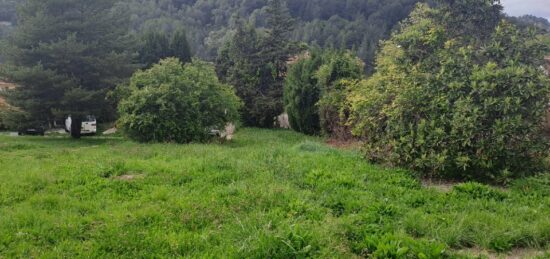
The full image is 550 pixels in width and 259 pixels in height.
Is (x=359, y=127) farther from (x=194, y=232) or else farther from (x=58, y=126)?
(x=58, y=126)

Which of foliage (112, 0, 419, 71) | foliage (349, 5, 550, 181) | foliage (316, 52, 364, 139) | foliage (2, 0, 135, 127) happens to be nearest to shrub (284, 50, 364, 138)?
foliage (316, 52, 364, 139)

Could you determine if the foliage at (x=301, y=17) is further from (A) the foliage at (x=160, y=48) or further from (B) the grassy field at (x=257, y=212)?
(B) the grassy field at (x=257, y=212)

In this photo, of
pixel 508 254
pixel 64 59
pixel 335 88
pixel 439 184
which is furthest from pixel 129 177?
pixel 64 59

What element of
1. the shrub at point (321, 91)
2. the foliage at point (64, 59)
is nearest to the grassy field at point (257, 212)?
the shrub at point (321, 91)

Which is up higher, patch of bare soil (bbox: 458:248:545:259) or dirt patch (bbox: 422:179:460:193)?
A: dirt patch (bbox: 422:179:460:193)

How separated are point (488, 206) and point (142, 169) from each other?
18.4 ft

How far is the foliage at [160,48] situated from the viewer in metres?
28.9

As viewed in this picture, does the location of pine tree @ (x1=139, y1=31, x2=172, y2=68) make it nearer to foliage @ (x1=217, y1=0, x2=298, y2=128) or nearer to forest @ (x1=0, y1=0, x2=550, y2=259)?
foliage @ (x1=217, y1=0, x2=298, y2=128)

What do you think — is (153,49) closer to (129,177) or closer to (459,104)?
(129,177)

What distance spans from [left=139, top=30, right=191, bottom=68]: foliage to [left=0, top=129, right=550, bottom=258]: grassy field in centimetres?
2241

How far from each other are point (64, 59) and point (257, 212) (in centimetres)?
1566

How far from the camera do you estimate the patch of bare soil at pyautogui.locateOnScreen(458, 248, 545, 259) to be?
13.0 feet

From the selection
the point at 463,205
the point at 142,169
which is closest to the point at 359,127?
the point at 463,205

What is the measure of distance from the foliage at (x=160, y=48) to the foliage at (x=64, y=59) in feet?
31.4
